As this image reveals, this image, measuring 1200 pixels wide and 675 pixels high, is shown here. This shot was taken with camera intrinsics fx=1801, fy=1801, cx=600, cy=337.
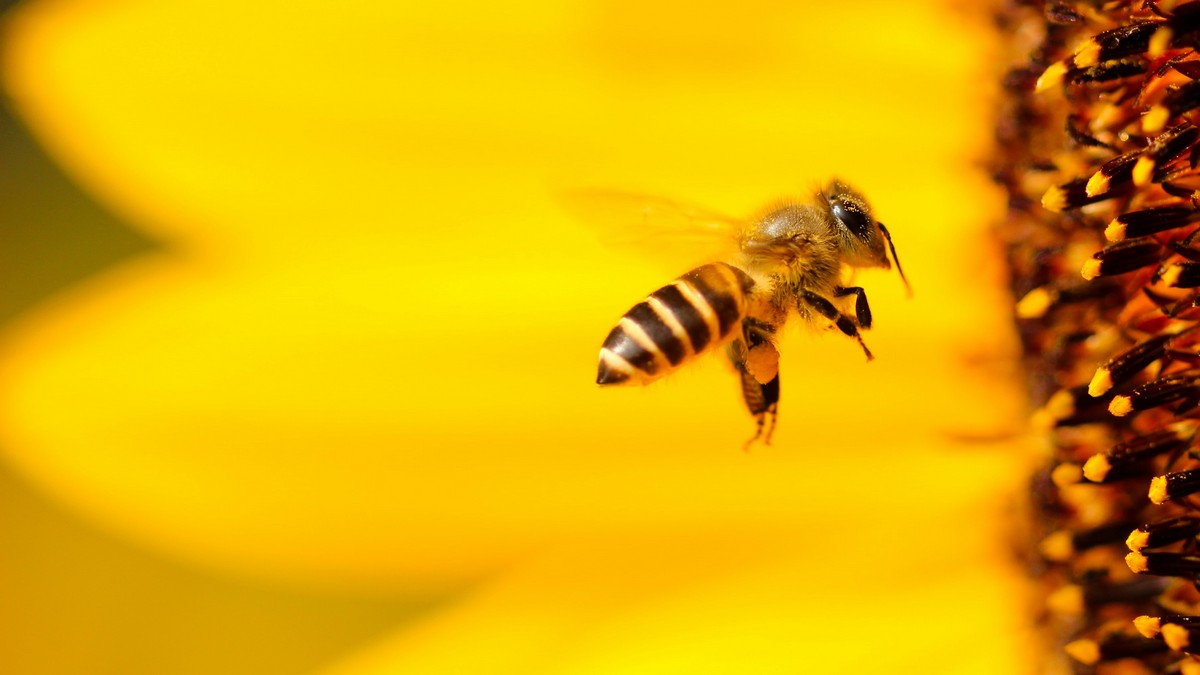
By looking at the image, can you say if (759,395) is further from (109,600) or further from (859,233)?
(109,600)

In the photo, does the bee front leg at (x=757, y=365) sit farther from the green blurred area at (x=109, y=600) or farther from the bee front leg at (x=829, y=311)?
the green blurred area at (x=109, y=600)

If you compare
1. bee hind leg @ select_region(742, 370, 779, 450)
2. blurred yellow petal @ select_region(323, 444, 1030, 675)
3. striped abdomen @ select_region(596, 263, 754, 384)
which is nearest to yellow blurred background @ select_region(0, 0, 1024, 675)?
blurred yellow petal @ select_region(323, 444, 1030, 675)

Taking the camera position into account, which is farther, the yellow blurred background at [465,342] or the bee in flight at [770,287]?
the yellow blurred background at [465,342]

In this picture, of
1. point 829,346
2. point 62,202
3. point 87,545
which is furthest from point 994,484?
point 62,202

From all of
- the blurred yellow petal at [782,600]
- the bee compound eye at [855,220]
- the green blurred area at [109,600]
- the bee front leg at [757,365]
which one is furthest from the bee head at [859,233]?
the green blurred area at [109,600]

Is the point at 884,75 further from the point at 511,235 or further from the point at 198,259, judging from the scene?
the point at 198,259

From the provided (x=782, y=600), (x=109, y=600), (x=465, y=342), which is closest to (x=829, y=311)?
(x=782, y=600)
